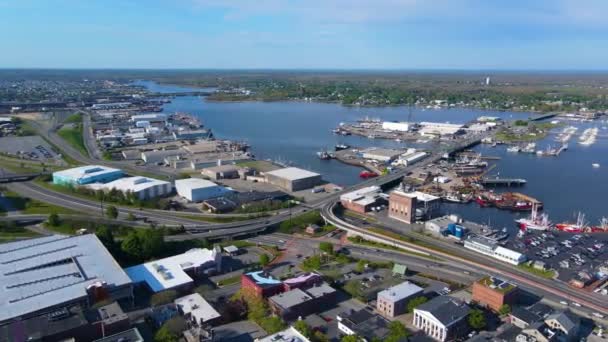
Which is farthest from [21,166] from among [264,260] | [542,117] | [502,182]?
[542,117]

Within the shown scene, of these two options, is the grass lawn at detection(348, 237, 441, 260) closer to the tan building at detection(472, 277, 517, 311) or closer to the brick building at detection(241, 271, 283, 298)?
the tan building at detection(472, 277, 517, 311)

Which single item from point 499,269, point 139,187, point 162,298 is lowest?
point 499,269

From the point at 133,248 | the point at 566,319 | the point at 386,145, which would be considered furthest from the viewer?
the point at 386,145

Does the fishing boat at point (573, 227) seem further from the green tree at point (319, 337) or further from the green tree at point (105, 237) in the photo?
the green tree at point (105, 237)

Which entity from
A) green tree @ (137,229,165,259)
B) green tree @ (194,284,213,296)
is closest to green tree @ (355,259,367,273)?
green tree @ (194,284,213,296)

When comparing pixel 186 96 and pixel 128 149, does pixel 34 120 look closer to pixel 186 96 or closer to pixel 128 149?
pixel 128 149

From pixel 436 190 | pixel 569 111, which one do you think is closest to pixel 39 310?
pixel 436 190

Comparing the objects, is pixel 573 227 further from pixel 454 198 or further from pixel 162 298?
pixel 162 298
